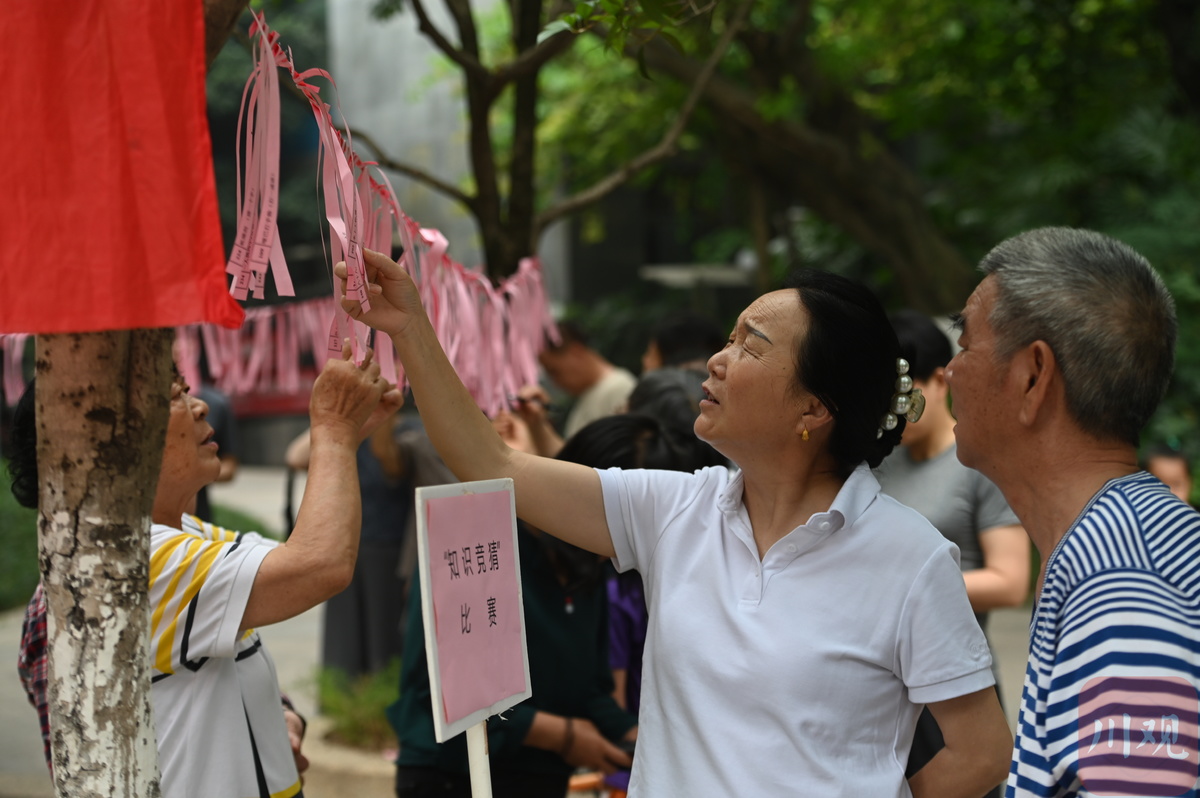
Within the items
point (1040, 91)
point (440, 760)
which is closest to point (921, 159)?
point (1040, 91)

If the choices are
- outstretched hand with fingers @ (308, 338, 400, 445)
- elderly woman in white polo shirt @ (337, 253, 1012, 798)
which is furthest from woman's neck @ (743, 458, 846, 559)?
outstretched hand with fingers @ (308, 338, 400, 445)

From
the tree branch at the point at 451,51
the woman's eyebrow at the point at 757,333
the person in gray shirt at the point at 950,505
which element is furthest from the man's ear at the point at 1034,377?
the tree branch at the point at 451,51

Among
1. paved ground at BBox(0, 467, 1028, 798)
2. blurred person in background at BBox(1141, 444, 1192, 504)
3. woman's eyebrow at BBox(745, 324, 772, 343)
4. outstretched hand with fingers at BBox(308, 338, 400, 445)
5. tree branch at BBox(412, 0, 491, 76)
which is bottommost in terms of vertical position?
paved ground at BBox(0, 467, 1028, 798)

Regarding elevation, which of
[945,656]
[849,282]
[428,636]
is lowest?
[945,656]

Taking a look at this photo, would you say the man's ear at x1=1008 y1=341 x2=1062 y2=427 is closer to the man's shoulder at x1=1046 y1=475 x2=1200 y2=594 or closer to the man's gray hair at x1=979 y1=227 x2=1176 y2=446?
the man's gray hair at x1=979 y1=227 x2=1176 y2=446

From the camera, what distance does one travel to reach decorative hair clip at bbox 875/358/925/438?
200cm

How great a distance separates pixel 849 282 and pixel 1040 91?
860 centimetres

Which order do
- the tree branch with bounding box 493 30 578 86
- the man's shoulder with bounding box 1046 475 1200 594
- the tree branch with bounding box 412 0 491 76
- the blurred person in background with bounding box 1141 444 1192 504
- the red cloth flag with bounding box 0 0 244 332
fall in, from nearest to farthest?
1. the red cloth flag with bounding box 0 0 244 332
2. the man's shoulder with bounding box 1046 475 1200 594
3. the tree branch with bounding box 493 30 578 86
4. the tree branch with bounding box 412 0 491 76
5. the blurred person in background with bounding box 1141 444 1192 504

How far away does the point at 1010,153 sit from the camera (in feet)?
32.2

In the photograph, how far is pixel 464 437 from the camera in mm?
1980

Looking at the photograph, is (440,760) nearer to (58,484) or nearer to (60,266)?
(58,484)

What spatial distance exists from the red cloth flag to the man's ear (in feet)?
3.44

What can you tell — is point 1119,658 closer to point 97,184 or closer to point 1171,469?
point 97,184

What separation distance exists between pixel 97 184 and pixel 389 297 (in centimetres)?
69
